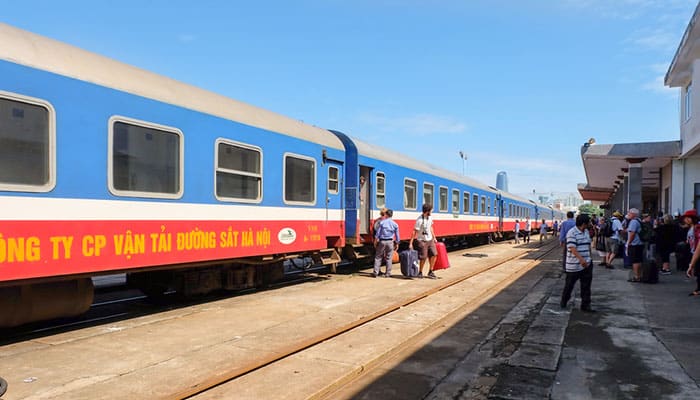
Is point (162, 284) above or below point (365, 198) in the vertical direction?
below

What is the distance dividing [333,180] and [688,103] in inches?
621

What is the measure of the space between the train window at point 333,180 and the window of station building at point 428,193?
240 inches

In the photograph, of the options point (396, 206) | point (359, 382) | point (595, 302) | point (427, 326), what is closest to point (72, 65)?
point (359, 382)

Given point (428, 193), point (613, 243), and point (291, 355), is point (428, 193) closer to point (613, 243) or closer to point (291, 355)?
point (613, 243)

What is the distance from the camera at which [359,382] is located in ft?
16.2

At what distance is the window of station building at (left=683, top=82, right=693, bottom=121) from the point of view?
18.6 metres

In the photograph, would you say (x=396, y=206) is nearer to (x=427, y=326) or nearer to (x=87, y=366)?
(x=427, y=326)

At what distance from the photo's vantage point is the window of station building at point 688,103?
18625 mm

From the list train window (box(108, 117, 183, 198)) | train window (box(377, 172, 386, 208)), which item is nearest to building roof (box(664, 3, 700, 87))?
train window (box(377, 172, 386, 208))

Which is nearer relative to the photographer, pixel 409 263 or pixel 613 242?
pixel 409 263

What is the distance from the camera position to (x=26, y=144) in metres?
5.37

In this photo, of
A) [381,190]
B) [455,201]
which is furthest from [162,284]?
[455,201]

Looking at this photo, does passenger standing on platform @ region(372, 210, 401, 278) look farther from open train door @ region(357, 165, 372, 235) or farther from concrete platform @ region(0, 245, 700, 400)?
concrete platform @ region(0, 245, 700, 400)

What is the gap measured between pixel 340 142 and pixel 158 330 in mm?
6473
